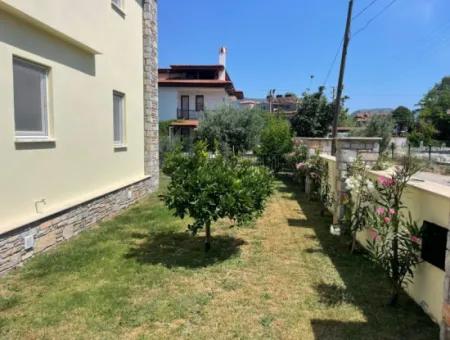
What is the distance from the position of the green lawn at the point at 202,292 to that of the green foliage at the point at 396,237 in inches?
14.9

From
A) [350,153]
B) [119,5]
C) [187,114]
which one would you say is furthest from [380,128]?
[119,5]

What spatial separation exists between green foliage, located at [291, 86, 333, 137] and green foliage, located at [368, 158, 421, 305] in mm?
18181

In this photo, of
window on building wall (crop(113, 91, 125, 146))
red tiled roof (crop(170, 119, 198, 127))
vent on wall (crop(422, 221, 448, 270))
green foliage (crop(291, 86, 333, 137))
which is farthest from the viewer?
red tiled roof (crop(170, 119, 198, 127))

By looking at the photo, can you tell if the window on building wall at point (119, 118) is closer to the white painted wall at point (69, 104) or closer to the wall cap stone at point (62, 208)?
the white painted wall at point (69, 104)

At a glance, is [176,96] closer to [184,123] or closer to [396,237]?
[184,123]

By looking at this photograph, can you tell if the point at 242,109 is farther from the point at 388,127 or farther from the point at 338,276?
the point at 338,276

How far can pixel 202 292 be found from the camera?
412 cm

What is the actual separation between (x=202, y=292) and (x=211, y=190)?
4.45 ft

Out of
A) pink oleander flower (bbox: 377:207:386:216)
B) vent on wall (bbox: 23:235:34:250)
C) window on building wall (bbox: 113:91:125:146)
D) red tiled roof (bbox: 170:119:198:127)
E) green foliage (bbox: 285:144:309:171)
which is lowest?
vent on wall (bbox: 23:235:34:250)

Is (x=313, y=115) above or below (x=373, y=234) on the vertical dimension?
above

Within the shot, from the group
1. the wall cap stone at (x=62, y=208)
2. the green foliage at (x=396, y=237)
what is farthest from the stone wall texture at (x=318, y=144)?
the green foliage at (x=396, y=237)

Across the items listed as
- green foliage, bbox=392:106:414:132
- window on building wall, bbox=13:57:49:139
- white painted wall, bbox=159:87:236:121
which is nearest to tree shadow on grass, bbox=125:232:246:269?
window on building wall, bbox=13:57:49:139

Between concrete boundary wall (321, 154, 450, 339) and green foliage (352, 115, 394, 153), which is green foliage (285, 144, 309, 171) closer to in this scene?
concrete boundary wall (321, 154, 450, 339)

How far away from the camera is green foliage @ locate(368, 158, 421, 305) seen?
3625 millimetres
